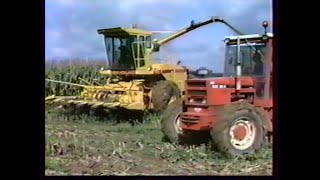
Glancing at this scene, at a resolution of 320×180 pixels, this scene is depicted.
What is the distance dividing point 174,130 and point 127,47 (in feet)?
1.96

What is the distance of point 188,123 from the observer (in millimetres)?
3697

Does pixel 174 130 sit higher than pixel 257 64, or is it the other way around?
pixel 257 64

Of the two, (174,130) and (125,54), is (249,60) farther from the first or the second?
(125,54)

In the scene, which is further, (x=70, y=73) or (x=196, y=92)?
(x=196, y=92)

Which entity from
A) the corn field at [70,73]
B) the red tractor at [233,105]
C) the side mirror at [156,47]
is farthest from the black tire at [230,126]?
the corn field at [70,73]

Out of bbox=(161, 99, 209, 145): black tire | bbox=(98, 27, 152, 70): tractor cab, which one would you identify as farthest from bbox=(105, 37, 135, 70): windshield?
bbox=(161, 99, 209, 145): black tire

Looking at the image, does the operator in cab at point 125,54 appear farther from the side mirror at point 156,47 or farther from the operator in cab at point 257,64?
the operator in cab at point 257,64

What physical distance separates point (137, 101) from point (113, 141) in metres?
0.29

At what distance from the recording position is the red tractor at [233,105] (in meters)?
3.62

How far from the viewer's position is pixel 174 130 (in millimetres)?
3662

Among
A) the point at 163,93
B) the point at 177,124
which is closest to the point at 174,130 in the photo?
the point at 177,124
